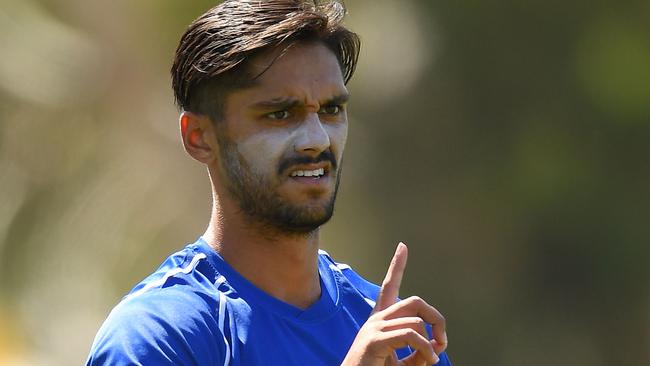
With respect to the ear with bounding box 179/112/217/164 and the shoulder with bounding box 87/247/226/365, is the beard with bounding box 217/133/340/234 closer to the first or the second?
the ear with bounding box 179/112/217/164

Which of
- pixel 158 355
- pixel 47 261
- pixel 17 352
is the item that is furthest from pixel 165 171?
pixel 158 355

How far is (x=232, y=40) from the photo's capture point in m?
3.54

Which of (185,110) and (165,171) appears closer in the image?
(185,110)

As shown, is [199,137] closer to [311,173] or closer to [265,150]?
[265,150]

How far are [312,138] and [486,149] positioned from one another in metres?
7.69

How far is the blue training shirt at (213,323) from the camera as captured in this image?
10.2 feet

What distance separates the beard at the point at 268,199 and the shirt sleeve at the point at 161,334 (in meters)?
0.37

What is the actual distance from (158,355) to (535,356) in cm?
831

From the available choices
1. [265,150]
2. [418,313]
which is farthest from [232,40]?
[418,313]

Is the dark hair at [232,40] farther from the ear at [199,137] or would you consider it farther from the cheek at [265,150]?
the cheek at [265,150]

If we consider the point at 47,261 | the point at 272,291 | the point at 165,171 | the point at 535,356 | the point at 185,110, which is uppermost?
the point at 185,110

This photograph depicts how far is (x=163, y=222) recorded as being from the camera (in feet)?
31.6

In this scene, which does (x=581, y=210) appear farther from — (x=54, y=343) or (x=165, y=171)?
(x=54, y=343)

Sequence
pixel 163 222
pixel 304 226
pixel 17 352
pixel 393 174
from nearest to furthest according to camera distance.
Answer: pixel 304 226, pixel 17 352, pixel 163 222, pixel 393 174
